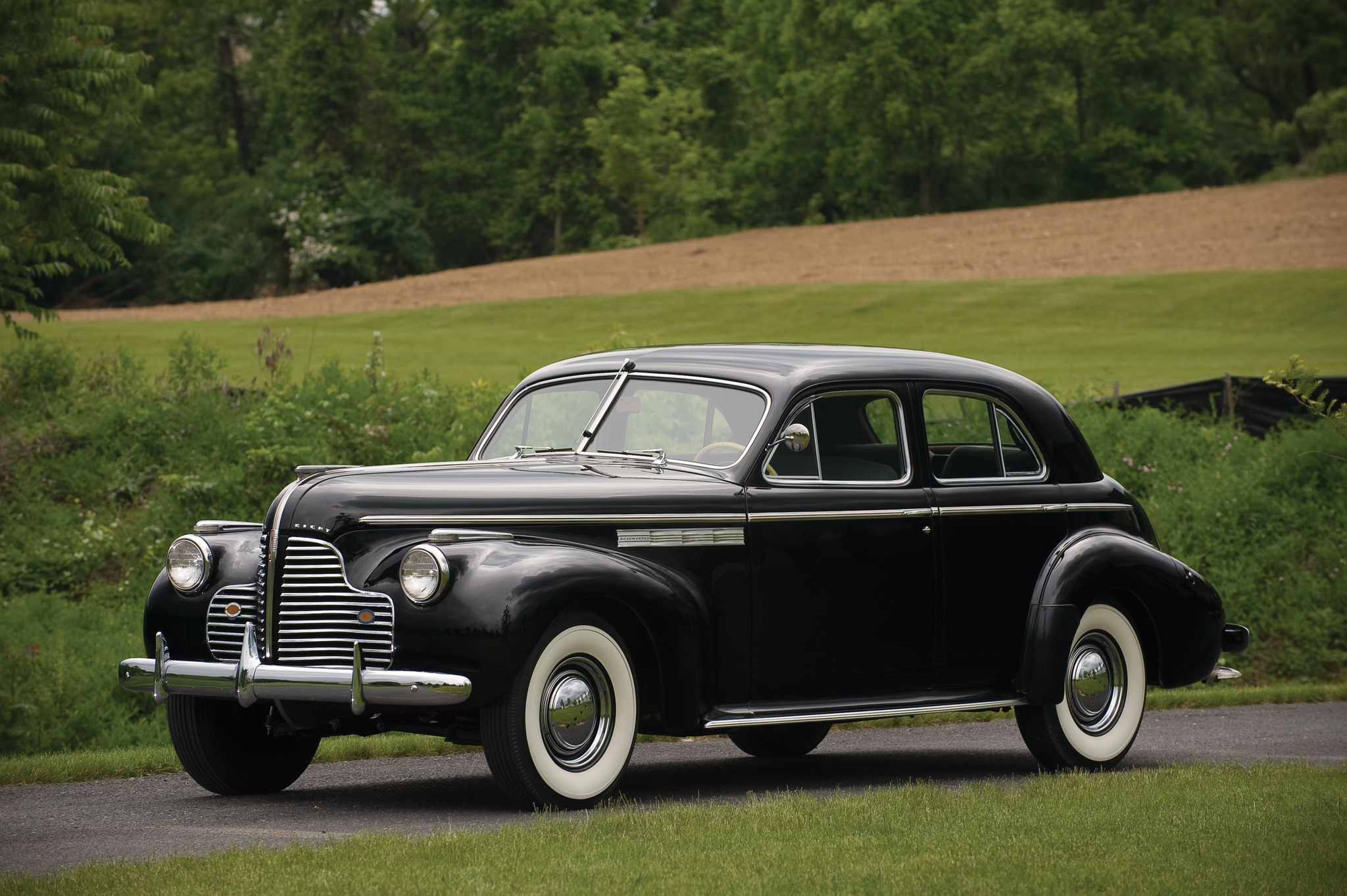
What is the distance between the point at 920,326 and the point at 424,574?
26358 mm

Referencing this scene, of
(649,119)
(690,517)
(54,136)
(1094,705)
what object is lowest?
(1094,705)

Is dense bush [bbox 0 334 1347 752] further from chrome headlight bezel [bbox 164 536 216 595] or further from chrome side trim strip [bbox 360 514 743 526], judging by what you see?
chrome side trim strip [bbox 360 514 743 526]

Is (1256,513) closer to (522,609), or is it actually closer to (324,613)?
(522,609)

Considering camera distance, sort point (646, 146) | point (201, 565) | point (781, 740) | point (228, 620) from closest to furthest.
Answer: point (228, 620) < point (201, 565) < point (781, 740) < point (646, 146)

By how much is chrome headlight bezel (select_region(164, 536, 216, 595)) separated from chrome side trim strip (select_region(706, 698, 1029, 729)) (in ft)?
7.60

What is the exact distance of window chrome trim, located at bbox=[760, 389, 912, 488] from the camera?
7066mm

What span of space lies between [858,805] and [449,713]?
5.60ft

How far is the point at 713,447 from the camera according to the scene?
23.4ft

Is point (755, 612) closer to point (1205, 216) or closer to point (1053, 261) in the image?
point (1053, 261)

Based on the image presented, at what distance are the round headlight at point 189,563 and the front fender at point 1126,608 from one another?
3957 mm

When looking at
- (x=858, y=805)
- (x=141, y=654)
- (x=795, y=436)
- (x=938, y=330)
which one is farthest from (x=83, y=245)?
(x=938, y=330)

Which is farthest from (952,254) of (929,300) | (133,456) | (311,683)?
(311,683)

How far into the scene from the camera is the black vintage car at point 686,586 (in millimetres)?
6098

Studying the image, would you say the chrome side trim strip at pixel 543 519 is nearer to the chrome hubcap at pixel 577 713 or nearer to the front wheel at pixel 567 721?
the front wheel at pixel 567 721
